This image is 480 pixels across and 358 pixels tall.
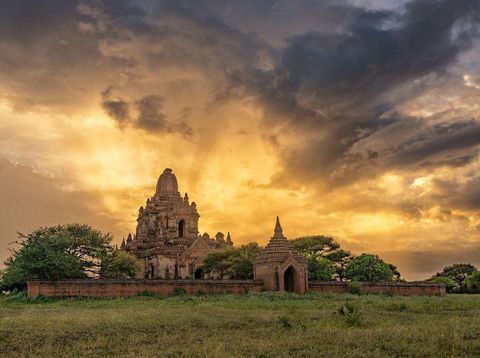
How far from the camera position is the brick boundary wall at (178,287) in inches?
1494

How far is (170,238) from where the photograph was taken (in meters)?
62.0

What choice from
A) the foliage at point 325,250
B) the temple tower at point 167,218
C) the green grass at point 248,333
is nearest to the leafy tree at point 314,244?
the foliage at point 325,250

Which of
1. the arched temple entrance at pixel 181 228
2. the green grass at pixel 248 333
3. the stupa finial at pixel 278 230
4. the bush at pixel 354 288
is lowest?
the green grass at pixel 248 333

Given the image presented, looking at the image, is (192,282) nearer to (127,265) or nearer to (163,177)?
(127,265)

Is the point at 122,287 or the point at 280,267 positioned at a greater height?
the point at 280,267

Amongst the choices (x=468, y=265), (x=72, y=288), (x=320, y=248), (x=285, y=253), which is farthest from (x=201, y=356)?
(x=468, y=265)

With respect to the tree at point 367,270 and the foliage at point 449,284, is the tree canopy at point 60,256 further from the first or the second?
the foliage at point 449,284

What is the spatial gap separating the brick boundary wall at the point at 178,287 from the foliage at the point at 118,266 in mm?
10648

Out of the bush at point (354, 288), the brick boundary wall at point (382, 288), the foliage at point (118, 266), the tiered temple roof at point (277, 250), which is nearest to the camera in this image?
the bush at point (354, 288)

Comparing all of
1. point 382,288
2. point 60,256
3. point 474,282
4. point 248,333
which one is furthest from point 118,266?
point 474,282

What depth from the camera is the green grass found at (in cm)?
1597

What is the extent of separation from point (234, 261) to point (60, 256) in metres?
18.1

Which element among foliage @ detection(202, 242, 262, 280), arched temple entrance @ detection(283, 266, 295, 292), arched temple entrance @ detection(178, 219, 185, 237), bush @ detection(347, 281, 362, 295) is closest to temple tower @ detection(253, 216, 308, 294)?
arched temple entrance @ detection(283, 266, 295, 292)

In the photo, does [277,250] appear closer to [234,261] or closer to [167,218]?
[234,261]
